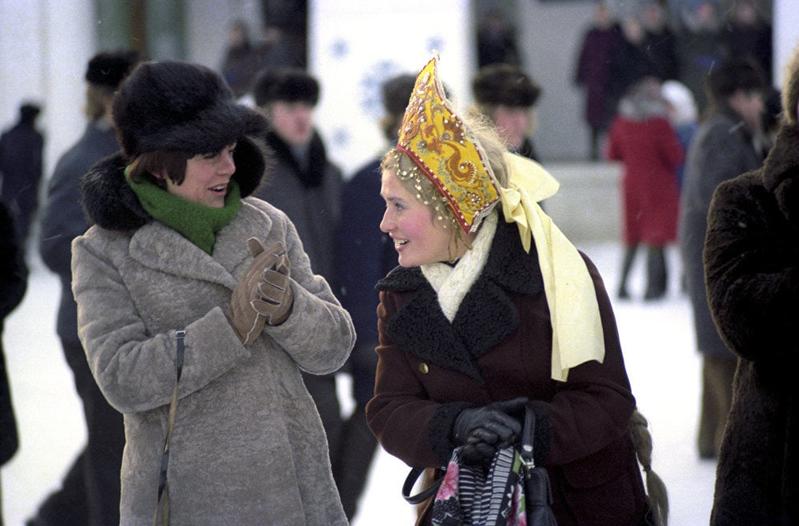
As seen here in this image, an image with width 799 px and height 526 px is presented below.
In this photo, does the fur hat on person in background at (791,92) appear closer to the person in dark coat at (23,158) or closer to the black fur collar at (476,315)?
the black fur collar at (476,315)

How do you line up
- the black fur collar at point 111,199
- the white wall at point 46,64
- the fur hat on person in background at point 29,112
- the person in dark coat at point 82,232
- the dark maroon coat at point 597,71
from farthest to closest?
1. the dark maroon coat at point 597,71
2. the white wall at point 46,64
3. the fur hat on person in background at point 29,112
4. the person in dark coat at point 82,232
5. the black fur collar at point 111,199

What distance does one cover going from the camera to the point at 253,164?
2.91m

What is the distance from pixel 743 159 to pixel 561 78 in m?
10.9

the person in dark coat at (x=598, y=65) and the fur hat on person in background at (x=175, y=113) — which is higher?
the fur hat on person in background at (x=175, y=113)

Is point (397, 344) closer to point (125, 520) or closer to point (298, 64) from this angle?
point (125, 520)

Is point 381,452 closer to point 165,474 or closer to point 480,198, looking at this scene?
point 165,474

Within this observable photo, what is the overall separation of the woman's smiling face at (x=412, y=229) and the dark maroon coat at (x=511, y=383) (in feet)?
0.25

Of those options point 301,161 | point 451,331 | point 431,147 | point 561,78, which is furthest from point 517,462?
point 561,78

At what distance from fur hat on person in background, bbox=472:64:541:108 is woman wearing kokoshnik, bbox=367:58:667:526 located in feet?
7.81

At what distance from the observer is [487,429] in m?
2.36

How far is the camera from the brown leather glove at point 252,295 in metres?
2.61

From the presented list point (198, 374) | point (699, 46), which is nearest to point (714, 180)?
point (198, 374)

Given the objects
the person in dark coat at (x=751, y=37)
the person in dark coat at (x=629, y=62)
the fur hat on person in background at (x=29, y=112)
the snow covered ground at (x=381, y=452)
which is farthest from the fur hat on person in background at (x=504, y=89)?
the person in dark coat at (x=629, y=62)

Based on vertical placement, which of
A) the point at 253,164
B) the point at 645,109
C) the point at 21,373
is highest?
the point at 253,164
